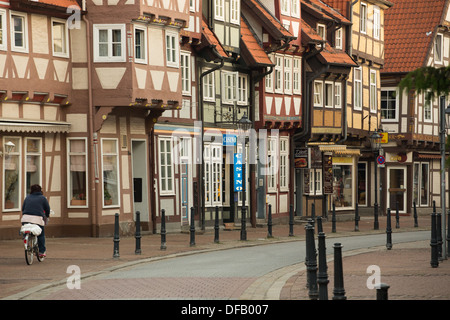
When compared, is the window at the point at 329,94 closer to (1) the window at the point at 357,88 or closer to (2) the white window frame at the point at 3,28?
(1) the window at the point at 357,88

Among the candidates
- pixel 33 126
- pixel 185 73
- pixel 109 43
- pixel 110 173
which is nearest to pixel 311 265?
pixel 33 126

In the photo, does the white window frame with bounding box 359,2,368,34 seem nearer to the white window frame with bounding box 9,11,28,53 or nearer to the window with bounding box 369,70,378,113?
the window with bounding box 369,70,378,113

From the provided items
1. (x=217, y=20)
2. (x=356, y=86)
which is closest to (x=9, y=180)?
(x=217, y=20)

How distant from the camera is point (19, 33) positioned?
87.6ft

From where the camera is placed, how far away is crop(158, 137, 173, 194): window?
3197cm

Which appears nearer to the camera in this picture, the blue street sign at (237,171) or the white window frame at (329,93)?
the blue street sign at (237,171)

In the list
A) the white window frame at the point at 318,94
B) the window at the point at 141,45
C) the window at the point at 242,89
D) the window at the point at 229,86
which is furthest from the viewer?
the white window frame at the point at 318,94

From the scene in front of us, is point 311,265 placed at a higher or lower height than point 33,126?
lower

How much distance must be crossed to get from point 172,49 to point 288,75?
10.9m

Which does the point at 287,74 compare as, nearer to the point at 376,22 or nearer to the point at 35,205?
the point at 376,22

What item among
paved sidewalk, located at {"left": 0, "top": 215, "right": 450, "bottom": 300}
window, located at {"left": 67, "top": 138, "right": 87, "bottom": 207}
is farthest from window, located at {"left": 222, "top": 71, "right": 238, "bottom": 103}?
window, located at {"left": 67, "top": 138, "right": 87, "bottom": 207}

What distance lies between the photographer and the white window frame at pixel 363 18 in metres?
46.5

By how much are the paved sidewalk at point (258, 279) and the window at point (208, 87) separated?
5868mm

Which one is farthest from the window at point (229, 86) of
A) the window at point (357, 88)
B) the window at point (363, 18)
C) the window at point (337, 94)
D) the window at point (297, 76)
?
the window at point (363, 18)
